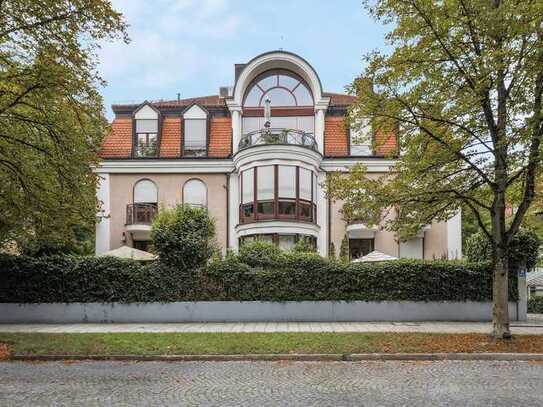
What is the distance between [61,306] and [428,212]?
39.7 ft

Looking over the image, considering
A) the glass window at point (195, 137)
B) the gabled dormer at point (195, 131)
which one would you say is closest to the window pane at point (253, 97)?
the gabled dormer at point (195, 131)

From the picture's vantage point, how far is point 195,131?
1189 inches

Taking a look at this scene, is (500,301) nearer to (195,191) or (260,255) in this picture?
(260,255)

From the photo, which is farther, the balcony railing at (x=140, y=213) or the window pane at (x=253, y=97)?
the window pane at (x=253, y=97)

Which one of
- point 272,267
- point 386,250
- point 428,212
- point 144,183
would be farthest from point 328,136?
point 428,212

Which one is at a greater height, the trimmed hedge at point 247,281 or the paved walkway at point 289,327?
the trimmed hedge at point 247,281

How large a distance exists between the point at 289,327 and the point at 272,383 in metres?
6.63

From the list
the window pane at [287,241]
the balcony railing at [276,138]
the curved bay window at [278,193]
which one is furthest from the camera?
the balcony railing at [276,138]

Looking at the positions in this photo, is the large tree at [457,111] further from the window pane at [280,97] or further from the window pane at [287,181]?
the window pane at [280,97]

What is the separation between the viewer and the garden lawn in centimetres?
1171

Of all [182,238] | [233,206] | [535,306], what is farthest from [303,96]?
[535,306]

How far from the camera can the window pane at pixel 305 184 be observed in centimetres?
2742

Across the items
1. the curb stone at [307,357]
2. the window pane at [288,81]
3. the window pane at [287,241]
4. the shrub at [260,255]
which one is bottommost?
Result: the curb stone at [307,357]

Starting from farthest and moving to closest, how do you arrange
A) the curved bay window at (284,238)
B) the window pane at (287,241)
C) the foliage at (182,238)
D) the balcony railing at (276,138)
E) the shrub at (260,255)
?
1. the balcony railing at (276,138)
2. the window pane at (287,241)
3. the curved bay window at (284,238)
4. the shrub at (260,255)
5. the foliage at (182,238)
